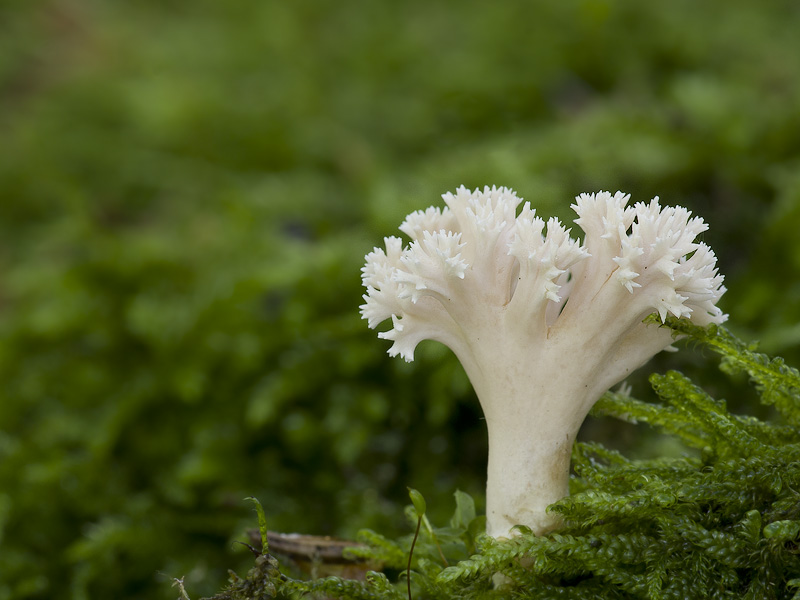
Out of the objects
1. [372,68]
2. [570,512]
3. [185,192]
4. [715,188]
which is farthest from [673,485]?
Answer: [372,68]

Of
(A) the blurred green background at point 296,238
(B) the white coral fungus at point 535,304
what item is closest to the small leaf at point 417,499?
(B) the white coral fungus at point 535,304

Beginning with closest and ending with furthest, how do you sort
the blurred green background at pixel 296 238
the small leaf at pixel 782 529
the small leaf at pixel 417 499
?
1. the small leaf at pixel 782 529
2. the small leaf at pixel 417 499
3. the blurred green background at pixel 296 238

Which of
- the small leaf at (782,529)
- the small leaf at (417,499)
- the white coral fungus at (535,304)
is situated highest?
the white coral fungus at (535,304)

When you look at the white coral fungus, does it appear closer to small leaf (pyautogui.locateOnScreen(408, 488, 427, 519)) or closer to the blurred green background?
small leaf (pyautogui.locateOnScreen(408, 488, 427, 519))

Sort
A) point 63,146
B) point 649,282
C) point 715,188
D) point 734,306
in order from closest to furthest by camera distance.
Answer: point 649,282, point 734,306, point 715,188, point 63,146

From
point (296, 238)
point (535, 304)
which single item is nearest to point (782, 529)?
point (535, 304)

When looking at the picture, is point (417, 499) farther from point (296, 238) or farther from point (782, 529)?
point (296, 238)

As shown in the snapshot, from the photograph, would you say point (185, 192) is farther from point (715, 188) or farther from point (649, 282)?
point (649, 282)

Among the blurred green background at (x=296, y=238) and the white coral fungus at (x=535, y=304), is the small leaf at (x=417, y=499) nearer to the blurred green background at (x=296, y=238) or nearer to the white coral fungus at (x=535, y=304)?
the white coral fungus at (x=535, y=304)
